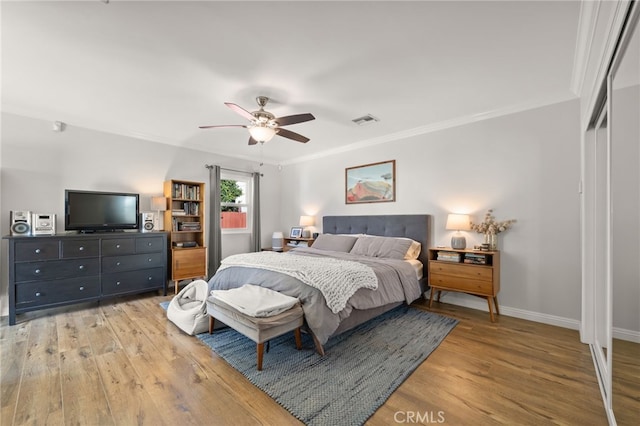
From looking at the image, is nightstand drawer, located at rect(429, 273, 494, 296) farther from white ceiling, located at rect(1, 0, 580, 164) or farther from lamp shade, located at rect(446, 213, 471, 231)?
white ceiling, located at rect(1, 0, 580, 164)

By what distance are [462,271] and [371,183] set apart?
2.03 m

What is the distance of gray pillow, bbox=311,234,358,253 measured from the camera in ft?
14.3

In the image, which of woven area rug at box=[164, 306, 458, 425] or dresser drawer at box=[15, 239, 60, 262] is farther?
dresser drawer at box=[15, 239, 60, 262]

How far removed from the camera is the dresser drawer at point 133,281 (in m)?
3.71

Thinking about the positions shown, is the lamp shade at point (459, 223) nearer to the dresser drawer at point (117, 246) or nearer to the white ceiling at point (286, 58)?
the white ceiling at point (286, 58)

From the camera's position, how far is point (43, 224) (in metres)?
3.41

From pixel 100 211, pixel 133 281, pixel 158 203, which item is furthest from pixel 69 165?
pixel 133 281

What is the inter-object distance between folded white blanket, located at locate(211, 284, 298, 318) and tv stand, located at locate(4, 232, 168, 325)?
2026mm

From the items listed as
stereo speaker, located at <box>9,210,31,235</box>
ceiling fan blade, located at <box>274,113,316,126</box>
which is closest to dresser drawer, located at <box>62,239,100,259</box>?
stereo speaker, located at <box>9,210,31,235</box>

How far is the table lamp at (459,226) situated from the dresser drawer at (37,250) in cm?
483

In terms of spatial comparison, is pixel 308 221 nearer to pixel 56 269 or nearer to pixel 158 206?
pixel 158 206

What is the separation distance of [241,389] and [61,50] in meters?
3.00

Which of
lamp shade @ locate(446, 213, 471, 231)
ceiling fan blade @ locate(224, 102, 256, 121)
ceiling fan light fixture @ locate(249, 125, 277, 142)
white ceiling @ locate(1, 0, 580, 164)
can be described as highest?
white ceiling @ locate(1, 0, 580, 164)

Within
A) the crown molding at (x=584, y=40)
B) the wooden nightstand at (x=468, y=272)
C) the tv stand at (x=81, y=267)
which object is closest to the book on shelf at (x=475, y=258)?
the wooden nightstand at (x=468, y=272)
